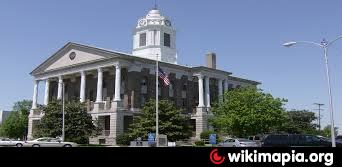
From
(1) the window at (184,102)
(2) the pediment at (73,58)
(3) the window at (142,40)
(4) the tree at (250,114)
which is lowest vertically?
(4) the tree at (250,114)

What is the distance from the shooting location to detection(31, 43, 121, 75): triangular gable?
75562mm

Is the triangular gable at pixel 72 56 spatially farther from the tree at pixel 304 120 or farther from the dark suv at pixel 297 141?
the tree at pixel 304 120

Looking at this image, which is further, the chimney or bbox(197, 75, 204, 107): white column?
the chimney

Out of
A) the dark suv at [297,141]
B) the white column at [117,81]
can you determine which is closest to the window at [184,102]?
the white column at [117,81]

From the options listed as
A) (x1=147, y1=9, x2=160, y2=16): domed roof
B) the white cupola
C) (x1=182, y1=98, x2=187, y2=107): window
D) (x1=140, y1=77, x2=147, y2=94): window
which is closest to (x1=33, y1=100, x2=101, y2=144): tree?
(x1=140, y1=77, x2=147, y2=94): window

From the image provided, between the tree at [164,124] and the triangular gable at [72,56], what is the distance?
1585 cm

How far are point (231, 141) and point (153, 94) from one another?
34.0 metres

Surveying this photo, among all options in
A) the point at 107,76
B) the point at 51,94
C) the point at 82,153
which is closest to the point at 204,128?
the point at 107,76

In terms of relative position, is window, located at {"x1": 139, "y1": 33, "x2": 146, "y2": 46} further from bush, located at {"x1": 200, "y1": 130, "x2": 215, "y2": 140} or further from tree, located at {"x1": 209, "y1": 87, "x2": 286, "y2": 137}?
tree, located at {"x1": 209, "y1": 87, "x2": 286, "y2": 137}

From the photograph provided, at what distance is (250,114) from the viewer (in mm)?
61219

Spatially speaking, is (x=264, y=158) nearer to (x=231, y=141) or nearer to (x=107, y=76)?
(x=231, y=141)

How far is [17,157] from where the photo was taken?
21.9 ft

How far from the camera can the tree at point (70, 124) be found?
6225 centimetres

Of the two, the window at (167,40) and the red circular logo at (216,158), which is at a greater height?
the window at (167,40)
